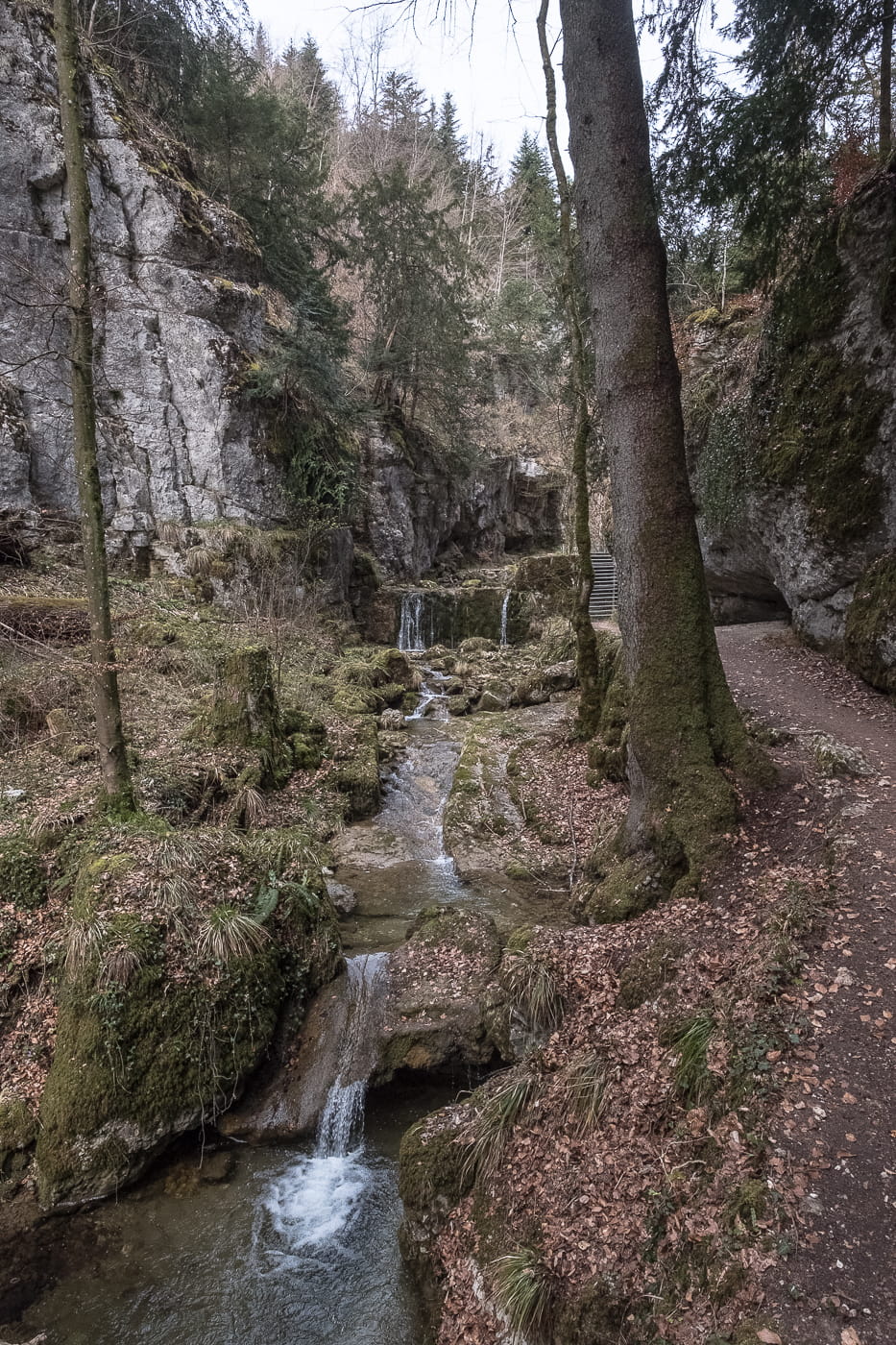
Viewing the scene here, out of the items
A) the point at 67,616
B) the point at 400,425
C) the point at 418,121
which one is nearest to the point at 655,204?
the point at 67,616

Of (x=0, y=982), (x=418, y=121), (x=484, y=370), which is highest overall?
(x=418, y=121)

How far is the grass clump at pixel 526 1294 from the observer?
9.36 feet

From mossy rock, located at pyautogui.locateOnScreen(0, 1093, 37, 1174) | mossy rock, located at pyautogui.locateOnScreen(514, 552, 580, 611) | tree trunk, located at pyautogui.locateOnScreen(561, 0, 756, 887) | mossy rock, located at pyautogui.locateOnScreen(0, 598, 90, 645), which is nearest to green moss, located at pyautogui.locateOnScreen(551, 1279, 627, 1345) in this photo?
tree trunk, located at pyautogui.locateOnScreen(561, 0, 756, 887)

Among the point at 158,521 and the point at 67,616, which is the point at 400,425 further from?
the point at 67,616

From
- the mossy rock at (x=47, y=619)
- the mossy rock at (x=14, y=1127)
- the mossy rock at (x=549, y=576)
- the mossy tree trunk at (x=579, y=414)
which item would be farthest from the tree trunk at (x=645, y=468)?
the mossy rock at (x=549, y=576)

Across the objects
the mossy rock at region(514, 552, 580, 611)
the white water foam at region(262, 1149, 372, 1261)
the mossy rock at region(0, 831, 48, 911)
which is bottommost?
the white water foam at region(262, 1149, 372, 1261)

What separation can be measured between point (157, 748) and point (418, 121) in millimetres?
40478

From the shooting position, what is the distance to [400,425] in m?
24.2

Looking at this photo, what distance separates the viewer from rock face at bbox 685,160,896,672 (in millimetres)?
6910

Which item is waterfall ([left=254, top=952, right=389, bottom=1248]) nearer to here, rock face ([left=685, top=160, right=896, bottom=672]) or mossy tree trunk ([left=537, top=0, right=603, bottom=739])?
mossy tree trunk ([left=537, top=0, right=603, bottom=739])

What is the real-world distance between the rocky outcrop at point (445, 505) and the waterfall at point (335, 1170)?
18.8 meters

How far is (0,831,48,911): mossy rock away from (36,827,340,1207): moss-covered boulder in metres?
0.45

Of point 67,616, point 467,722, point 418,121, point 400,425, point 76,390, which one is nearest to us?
point 76,390

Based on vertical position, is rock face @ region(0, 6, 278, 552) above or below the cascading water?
above
